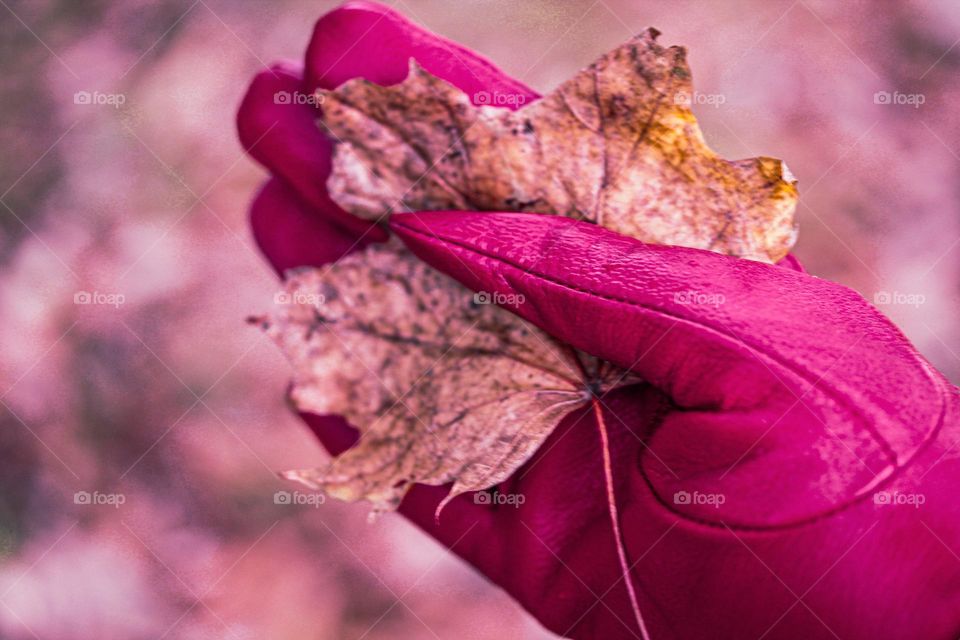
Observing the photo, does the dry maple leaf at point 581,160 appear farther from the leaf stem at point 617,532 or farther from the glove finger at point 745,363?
the leaf stem at point 617,532

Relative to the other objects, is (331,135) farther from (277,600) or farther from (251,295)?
(277,600)

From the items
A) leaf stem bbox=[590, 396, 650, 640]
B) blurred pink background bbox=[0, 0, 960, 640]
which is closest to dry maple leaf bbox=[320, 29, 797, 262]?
leaf stem bbox=[590, 396, 650, 640]

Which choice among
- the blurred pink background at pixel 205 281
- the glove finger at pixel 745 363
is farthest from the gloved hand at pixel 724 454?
the blurred pink background at pixel 205 281

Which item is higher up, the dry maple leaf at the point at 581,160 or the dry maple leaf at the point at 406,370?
the dry maple leaf at the point at 581,160

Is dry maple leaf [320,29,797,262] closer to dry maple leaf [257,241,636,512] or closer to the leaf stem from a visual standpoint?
dry maple leaf [257,241,636,512]

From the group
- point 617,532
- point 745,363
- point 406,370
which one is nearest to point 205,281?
point 406,370

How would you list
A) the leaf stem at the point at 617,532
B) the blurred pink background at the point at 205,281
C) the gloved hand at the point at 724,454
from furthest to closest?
the blurred pink background at the point at 205,281
the leaf stem at the point at 617,532
the gloved hand at the point at 724,454
